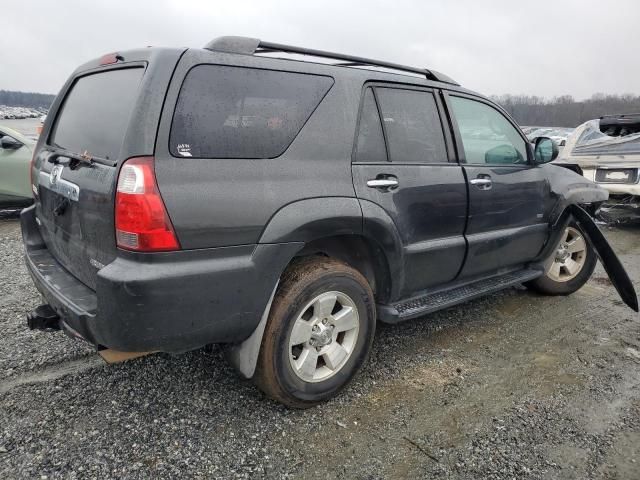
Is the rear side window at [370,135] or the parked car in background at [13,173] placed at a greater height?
the rear side window at [370,135]

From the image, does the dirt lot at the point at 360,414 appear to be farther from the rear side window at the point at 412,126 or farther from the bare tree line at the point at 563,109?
the bare tree line at the point at 563,109

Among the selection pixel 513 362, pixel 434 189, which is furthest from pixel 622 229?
pixel 434 189

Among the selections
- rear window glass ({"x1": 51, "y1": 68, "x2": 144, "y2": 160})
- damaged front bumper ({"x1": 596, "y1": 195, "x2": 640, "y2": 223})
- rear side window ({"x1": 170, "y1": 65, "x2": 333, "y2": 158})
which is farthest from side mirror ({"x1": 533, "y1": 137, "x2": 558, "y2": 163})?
damaged front bumper ({"x1": 596, "y1": 195, "x2": 640, "y2": 223})

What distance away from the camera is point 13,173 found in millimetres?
7156

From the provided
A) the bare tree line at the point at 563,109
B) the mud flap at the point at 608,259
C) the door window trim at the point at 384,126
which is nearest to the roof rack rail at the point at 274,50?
the door window trim at the point at 384,126

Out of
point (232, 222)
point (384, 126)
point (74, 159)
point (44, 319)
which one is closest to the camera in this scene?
point (232, 222)

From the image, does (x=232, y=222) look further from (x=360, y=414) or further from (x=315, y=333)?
(x=360, y=414)

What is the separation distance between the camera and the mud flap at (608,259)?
4.02m

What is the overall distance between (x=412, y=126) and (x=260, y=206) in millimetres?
1339

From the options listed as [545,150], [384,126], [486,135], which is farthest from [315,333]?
[545,150]

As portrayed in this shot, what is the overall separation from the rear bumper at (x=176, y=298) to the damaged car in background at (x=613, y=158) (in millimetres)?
6356

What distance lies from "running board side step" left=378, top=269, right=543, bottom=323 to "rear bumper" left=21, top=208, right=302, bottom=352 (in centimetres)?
90

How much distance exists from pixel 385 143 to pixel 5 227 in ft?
21.8

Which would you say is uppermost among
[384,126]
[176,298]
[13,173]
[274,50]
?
[274,50]
